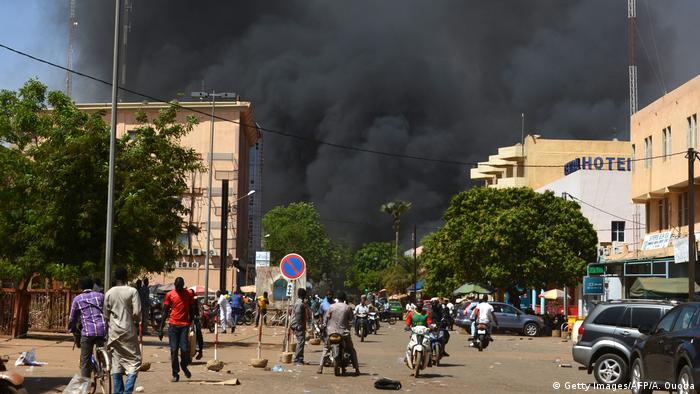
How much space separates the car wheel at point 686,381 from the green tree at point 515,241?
44.9 m

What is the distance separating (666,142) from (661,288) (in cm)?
1260

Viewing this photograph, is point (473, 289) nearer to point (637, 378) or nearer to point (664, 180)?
point (664, 180)

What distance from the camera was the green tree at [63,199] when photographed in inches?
1127

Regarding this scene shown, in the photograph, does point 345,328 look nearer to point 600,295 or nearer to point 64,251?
point 64,251

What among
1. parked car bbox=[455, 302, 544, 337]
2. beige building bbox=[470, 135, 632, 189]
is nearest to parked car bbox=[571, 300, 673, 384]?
parked car bbox=[455, 302, 544, 337]

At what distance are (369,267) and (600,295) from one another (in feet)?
301

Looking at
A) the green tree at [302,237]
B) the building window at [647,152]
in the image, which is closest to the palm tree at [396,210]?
the green tree at [302,237]

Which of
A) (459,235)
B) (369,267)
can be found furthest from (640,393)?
(369,267)

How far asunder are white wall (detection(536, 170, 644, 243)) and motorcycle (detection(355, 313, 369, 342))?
3556cm

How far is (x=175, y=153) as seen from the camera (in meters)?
34.7

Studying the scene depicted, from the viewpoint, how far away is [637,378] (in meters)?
16.1

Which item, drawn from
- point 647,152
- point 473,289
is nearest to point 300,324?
point 647,152

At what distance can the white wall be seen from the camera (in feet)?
235

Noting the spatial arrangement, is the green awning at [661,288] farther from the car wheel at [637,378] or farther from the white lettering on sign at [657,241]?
the car wheel at [637,378]
